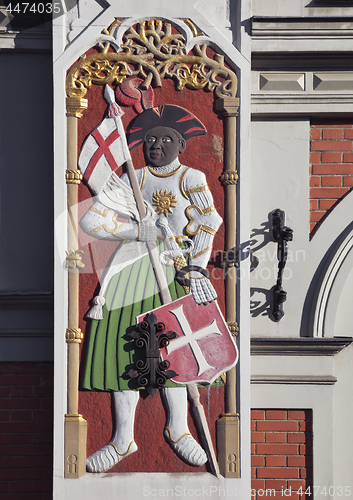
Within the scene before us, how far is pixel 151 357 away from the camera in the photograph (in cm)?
431

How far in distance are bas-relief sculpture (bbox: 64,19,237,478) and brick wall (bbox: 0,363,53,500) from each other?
0.47 meters

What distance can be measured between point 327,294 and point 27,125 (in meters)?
2.61

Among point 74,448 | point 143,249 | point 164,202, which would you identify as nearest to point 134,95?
point 164,202

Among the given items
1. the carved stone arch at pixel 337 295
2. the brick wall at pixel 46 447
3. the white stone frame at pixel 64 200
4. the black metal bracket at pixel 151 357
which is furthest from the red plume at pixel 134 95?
the brick wall at pixel 46 447

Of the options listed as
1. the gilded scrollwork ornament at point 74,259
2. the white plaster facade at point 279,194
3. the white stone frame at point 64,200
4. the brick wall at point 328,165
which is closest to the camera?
the white stone frame at point 64,200

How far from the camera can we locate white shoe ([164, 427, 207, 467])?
14.0 ft

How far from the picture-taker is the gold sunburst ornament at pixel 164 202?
14.6ft

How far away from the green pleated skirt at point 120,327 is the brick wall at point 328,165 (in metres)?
1.27

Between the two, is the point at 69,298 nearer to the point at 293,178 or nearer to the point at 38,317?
the point at 38,317

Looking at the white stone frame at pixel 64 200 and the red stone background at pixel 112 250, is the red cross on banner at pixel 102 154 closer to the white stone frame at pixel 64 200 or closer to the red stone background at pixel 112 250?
A: the red stone background at pixel 112 250

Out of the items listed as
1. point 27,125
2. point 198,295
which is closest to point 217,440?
point 198,295

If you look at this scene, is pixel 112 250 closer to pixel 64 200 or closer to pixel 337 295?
pixel 64 200

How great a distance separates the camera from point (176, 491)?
4254 mm

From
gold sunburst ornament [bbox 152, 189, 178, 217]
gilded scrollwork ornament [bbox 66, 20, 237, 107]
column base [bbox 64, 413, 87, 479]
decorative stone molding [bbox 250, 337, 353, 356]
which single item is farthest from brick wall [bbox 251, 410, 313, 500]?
gilded scrollwork ornament [bbox 66, 20, 237, 107]
